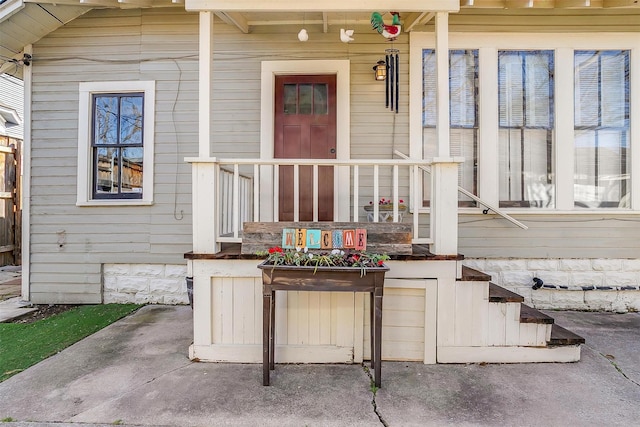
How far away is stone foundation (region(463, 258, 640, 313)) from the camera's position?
399 cm

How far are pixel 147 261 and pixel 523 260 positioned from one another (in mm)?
4423

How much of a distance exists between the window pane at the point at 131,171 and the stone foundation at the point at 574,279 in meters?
3.99

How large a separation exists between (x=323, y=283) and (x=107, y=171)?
3417 millimetres

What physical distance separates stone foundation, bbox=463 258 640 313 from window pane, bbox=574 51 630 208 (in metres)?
0.70

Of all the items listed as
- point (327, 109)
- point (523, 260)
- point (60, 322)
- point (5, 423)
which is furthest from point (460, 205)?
point (60, 322)

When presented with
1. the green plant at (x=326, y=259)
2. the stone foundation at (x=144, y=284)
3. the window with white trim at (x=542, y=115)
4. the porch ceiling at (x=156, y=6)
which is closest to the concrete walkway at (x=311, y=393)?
the green plant at (x=326, y=259)

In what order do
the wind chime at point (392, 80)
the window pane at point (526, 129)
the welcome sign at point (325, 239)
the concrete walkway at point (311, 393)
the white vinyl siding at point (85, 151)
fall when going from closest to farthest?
the concrete walkway at point (311, 393)
the welcome sign at point (325, 239)
the wind chime at point (392, 80)
the window pane at point (526, 129)
the white vinyl siding at point (85, 151)

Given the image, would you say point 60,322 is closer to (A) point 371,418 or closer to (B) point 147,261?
(B) point 147,261

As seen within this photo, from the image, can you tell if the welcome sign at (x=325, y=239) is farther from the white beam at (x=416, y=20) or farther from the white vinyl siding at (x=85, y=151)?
the white beam at (x=416, y=20)

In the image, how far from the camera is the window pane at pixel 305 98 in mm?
4043

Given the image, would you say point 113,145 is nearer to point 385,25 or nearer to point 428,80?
point 385,25

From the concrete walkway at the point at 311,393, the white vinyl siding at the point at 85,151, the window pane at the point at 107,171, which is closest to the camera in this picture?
the concrete walkway at the point at 311,393

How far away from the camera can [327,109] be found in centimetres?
403

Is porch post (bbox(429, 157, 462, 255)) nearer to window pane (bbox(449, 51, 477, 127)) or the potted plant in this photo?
the potted plant
